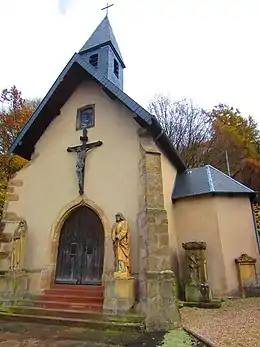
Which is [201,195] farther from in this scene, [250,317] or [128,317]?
[128,317]

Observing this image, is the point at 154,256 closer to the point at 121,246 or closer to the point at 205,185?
the point at 121,246

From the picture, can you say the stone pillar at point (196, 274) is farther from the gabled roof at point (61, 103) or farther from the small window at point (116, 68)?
the small window at point (116, 68)

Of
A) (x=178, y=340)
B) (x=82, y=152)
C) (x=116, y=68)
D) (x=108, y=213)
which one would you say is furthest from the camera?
(x=116, y=68)

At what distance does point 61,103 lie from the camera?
411 inches

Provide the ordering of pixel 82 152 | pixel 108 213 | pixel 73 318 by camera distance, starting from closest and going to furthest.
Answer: pixel 73 318 < pixel 108 213 < pixel 82 152

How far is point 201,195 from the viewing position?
10.3 meters

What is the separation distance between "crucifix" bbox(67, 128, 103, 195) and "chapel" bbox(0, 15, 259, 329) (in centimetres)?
3

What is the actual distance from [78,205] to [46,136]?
3278 millimetres

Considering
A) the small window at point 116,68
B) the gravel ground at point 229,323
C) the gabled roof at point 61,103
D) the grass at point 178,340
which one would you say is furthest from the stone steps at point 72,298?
the small window at point 116,68

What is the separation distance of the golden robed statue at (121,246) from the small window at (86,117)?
13.0ft

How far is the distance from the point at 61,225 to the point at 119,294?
3.21m

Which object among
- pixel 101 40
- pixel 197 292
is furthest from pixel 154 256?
pixel 101 40

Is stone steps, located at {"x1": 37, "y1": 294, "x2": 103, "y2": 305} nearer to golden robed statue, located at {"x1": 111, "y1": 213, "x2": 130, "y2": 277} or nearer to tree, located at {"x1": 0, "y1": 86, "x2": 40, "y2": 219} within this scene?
golden robed statue, located at {"x1": 111, "y1": 213, "x2": 130, "y2": 277}

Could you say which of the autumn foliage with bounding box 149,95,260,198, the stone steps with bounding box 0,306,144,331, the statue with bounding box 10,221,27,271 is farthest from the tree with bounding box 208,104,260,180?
the stone steps with bounding box 0,306,144,331
